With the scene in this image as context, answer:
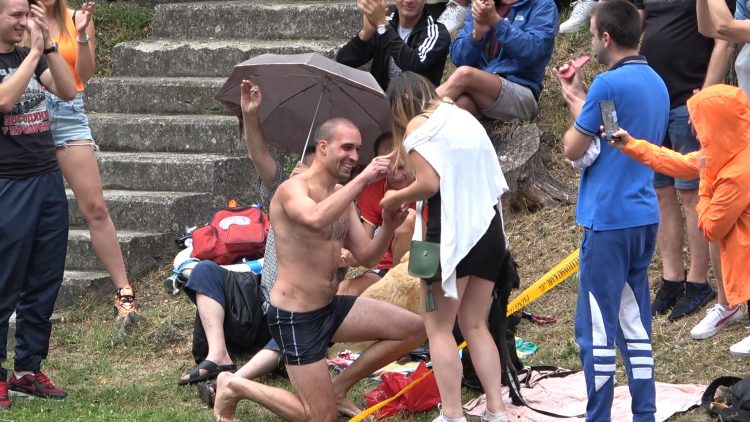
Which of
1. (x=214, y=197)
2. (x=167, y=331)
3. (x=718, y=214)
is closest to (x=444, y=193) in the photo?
(x=718, y=214)

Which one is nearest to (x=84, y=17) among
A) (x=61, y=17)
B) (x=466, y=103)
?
(x=61, y=17)

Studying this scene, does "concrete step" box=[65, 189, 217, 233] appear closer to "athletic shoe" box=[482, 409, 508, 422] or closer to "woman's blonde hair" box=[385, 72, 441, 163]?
"woman's blonde hair" box=[385, 72, 441, 163]

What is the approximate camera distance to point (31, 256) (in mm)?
6180

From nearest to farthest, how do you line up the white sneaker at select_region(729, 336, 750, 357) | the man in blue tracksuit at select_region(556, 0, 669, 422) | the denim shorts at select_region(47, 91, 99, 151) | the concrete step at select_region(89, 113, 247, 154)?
the man in blue tracksuit at select_region(556, 0, 669, 422), the white sneaker at select_region(729, 336, 750, 357), the denim shorts at select_region(47, 91, 99, 151), the concrete step at select_region(89, 113, 247, 154)

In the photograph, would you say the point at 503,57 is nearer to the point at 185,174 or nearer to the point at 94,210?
the point at 185,174

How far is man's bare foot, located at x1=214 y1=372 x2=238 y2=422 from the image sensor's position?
18.8ft

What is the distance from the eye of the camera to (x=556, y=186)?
26.7ft

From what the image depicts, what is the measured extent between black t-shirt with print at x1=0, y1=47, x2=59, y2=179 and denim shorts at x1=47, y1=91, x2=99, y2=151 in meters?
1.02

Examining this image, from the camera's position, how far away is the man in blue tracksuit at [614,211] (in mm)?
4992

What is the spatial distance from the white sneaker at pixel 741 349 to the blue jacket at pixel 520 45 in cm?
248

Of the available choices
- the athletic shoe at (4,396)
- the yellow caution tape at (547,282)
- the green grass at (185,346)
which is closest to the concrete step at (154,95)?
the green grass at (185,346)

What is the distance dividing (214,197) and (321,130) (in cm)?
322

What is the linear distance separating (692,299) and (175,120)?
4.52m

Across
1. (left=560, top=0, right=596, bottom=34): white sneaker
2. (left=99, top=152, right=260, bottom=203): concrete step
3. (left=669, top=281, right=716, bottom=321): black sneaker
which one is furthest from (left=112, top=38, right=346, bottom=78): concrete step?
(left=669, top=281, right=716, bottom=321): black sneaker
